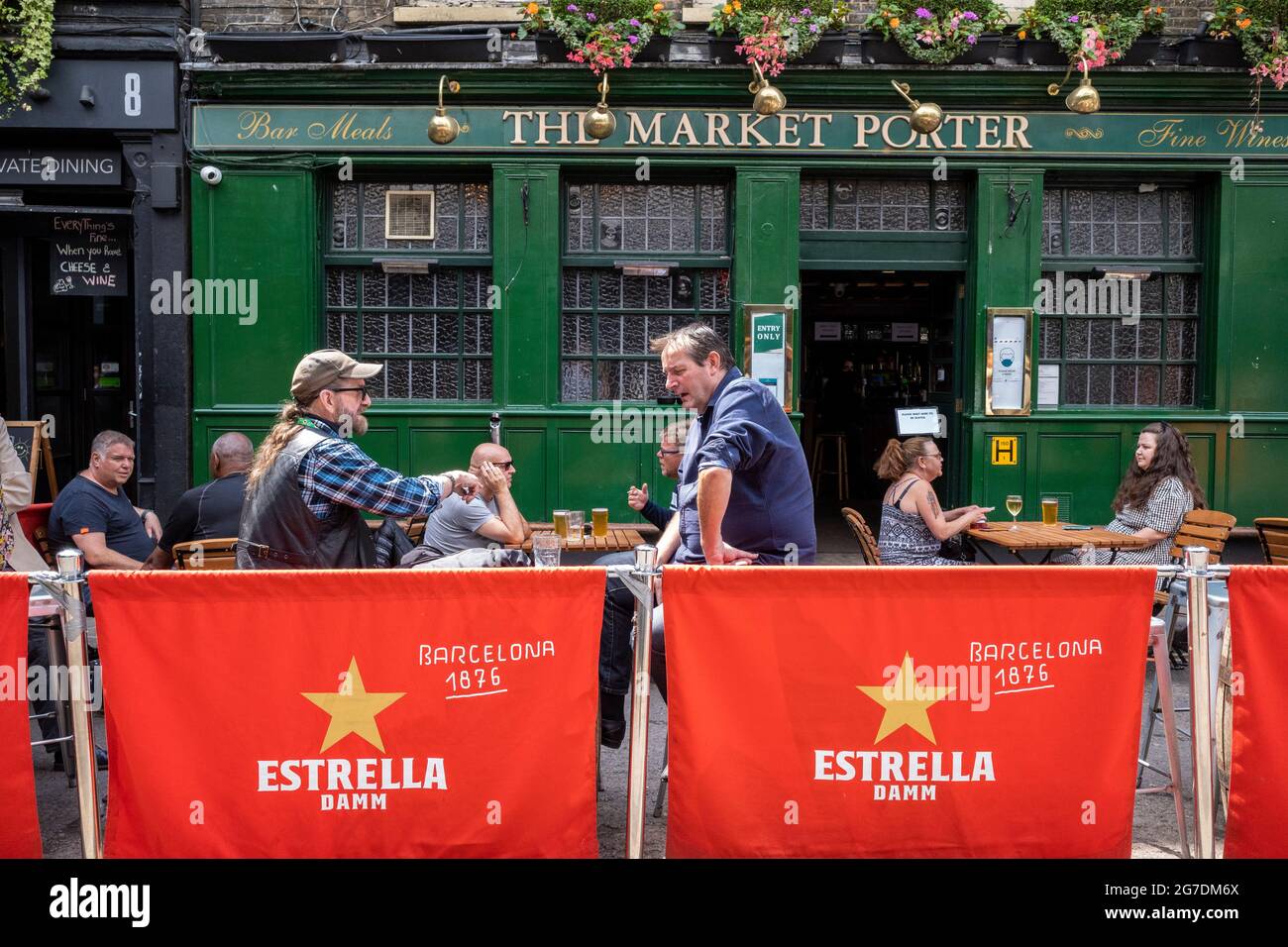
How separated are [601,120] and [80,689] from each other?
7.08m

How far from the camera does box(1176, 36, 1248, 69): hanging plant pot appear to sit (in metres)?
9.80

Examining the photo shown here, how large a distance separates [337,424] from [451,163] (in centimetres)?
601

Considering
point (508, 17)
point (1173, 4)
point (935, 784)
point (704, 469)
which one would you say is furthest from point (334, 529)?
point (1173, 4)

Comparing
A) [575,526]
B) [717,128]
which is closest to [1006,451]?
[717,128]

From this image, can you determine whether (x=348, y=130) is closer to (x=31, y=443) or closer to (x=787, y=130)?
(x=31, y=443)

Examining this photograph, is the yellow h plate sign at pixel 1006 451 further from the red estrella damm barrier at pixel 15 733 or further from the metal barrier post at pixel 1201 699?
the red estrella damm barrier at pixel 15 733

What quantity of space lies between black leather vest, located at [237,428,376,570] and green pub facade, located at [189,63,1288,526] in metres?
5.74

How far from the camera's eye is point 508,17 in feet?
32.5

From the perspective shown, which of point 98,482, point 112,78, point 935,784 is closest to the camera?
point 935,784

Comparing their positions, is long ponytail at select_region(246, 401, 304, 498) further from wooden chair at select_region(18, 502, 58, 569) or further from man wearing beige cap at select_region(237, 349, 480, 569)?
wooden chair at select_region(18, 502, 58, 569)

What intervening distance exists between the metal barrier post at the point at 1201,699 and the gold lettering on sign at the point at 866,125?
7.07 metres

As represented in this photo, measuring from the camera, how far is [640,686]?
373 cm

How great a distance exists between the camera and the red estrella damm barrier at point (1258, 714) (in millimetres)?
3598

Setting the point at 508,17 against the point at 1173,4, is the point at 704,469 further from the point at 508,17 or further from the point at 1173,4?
the point at 1173,4
